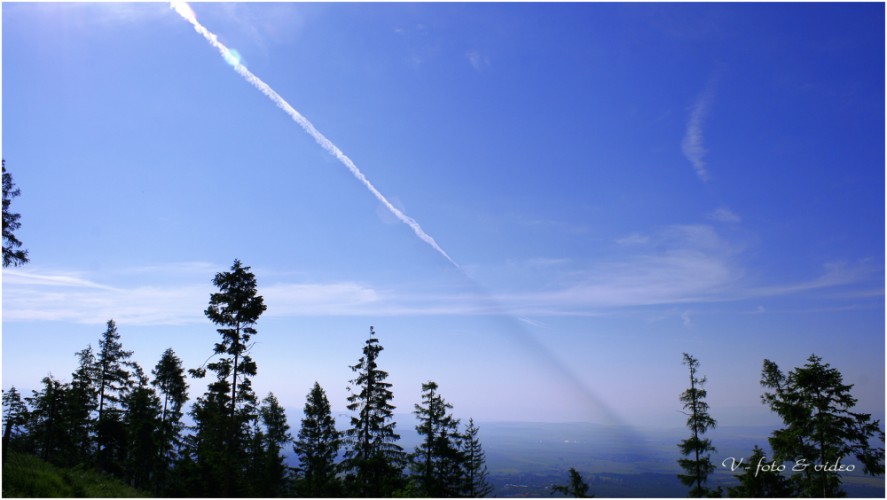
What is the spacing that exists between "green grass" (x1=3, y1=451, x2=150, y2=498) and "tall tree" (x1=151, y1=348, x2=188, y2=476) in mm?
27713

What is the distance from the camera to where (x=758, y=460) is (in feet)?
105

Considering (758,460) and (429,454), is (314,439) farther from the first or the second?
(758,460)

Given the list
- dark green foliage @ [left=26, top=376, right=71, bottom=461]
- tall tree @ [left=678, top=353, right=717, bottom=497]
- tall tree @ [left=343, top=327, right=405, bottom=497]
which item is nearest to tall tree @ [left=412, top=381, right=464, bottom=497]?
tall tree @ [left=343, top=327, right=405, bottom=497]

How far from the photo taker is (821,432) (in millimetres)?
25562

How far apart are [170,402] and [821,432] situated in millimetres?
52565

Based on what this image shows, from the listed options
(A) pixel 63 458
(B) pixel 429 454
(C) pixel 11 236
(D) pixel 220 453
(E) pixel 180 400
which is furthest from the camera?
(E) pixel 180 400

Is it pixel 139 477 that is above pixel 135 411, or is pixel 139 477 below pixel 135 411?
below

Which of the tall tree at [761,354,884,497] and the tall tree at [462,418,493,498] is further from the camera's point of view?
the tall tree at [462,418,493,498]

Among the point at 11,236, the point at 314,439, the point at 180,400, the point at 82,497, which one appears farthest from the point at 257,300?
the point at 180,400

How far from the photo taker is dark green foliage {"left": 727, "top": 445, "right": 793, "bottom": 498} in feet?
104

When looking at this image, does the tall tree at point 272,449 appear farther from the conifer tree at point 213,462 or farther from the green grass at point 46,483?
the green grass at point 46,483

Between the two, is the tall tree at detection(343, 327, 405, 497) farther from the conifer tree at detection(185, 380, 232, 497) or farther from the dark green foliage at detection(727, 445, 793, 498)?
the dark green foliage at detection(727, 445, 793, 498)

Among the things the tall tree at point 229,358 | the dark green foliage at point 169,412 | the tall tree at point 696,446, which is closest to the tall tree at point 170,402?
the dark green foliage at point 169,412

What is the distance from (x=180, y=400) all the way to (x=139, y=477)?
7.63 m
